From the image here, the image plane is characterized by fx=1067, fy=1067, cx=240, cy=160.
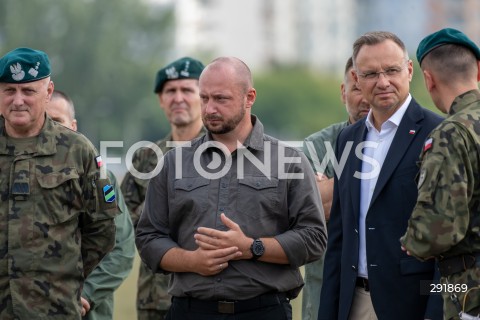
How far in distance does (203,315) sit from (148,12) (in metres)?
78.1

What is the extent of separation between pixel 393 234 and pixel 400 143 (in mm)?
539

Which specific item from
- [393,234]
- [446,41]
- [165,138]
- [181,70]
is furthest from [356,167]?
[181,70]

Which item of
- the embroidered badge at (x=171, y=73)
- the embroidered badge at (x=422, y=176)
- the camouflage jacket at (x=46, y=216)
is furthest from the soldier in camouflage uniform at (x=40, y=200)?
the embroidered badge at (x=171, y=73)

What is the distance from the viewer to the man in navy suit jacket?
6.15 meters

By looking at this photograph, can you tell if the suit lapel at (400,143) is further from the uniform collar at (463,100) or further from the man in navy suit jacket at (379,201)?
the uniform collar at (463,100)

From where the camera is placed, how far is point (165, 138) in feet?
29.5

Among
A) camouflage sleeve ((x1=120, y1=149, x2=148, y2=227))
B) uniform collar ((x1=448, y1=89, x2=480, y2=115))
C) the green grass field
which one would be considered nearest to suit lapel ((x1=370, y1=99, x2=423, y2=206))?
uniform collar ((x1=448, y1=89, x2=480, y2=115))

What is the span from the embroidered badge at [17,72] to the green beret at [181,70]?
2.63 m

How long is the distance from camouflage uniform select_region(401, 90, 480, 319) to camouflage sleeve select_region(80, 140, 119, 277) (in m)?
2.04

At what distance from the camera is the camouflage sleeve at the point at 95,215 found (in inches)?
262

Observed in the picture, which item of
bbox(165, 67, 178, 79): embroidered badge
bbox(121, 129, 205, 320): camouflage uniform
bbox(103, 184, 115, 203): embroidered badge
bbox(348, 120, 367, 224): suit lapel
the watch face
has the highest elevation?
bbox(165, 67, 178, 79): embroidered badge

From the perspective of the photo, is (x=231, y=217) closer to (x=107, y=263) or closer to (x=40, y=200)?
(x=40, y=200)

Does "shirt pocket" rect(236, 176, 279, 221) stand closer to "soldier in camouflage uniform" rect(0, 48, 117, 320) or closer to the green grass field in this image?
"soldier in camouflage uniform" rect(0, 48, 117, 320)

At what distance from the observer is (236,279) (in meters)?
6.21
